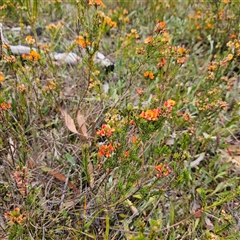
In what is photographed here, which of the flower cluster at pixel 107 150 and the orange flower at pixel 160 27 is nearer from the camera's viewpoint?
the flower cluster at pixel 107 150

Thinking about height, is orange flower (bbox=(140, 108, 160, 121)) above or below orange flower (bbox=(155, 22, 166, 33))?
below

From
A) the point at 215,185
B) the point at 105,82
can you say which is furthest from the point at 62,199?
the point at 105,82

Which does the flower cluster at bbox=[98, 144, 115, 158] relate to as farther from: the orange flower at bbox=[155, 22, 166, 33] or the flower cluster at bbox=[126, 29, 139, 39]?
the flower cluster at bbox=[126, 29, 139, 39]

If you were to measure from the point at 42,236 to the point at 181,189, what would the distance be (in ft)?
2.62

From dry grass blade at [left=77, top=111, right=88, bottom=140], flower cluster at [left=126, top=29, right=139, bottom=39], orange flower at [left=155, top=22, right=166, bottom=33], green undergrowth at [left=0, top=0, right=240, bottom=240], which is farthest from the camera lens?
flower cluster at [left=126, top=29, right=139, bottom=39]

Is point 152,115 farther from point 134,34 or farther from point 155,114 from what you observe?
point 134,34

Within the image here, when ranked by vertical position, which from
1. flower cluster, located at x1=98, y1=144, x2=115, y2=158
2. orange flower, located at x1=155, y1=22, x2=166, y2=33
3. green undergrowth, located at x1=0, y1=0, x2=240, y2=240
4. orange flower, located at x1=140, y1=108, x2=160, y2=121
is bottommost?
green undergrowth, located at x1=0, y1=0, x2=240, y2=240

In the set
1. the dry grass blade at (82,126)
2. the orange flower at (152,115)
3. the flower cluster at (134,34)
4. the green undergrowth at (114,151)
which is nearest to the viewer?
the orange flower at (152,115)

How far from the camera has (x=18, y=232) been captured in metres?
1.11

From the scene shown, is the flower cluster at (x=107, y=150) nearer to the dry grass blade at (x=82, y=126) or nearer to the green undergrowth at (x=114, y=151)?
the green undergrowth at (x=114, y=151)

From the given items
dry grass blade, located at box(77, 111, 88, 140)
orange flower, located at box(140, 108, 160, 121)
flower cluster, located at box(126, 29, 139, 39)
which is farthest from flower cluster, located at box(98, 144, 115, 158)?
flower cluster, located at box(126, 29, 139, 39)

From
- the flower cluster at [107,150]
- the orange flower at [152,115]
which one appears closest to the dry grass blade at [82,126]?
the flower cluster at [107,150]

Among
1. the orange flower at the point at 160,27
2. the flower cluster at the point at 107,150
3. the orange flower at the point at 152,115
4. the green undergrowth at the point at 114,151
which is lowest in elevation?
the green undergrowth at the point at 114,151

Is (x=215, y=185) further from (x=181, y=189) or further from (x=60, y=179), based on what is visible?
(x=60, y=179)
